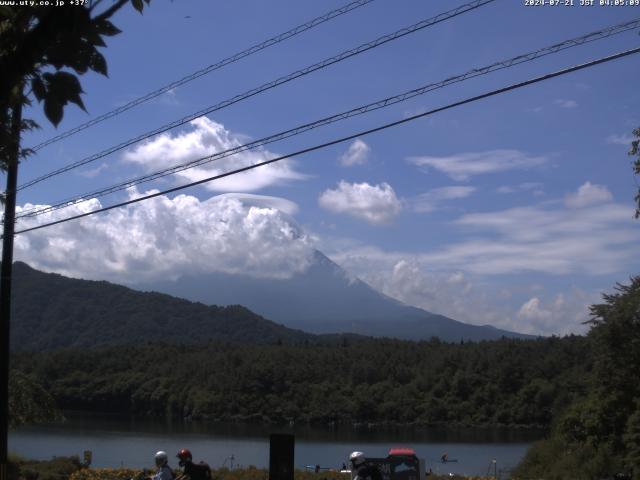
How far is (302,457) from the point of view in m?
54.4

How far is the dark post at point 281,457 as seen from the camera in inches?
453

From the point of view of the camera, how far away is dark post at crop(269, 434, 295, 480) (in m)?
11.5

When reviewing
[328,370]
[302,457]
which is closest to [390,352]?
[328,370]

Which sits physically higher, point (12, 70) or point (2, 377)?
point (12, 70)

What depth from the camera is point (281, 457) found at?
11.6 m

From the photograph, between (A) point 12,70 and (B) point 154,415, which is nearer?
(A) point 12,70

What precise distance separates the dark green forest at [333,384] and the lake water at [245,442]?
4556 millimetres

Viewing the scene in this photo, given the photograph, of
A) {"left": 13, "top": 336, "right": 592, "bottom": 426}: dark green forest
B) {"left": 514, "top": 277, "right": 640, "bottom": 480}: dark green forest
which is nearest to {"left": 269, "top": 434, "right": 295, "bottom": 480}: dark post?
{"left": 514, "top": 277, "right": 640, "bottom": 480}: dark green forest

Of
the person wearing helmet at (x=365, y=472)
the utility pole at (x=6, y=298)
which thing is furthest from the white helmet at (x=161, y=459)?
the utility pole at (x=6, y=298)

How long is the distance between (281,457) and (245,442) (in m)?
58.4

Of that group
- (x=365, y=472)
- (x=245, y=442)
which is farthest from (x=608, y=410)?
(x=245, y=442)

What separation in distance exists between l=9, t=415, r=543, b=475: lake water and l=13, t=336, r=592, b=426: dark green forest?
4.56 metres

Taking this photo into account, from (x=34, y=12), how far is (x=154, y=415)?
100 meters

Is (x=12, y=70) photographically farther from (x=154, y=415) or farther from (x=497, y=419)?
(x=154, y=415)
